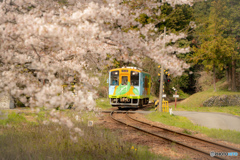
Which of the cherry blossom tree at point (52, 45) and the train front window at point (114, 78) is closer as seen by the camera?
the cherry blossom tree at point (52, 45)

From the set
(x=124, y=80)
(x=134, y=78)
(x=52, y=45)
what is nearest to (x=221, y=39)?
(x=134, y=78)

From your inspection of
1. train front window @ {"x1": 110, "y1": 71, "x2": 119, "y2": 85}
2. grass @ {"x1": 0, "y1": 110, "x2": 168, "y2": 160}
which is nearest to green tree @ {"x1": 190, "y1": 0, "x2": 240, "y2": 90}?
train front window @ {"x1": 110, "y1": 71, "x2": 119, "y2": 85}

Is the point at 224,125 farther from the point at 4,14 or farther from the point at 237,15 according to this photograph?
the point at 237,15

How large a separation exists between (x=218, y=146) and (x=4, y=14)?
25.6ft

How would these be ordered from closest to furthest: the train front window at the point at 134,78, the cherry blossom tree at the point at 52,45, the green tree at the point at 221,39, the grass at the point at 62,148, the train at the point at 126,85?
the cherry blossom tree at the point at 52,45, the grass at the point at 62,148, the train at the point at 126,85, the train front window at the point at 134,78, the green tree at the point at 221,39

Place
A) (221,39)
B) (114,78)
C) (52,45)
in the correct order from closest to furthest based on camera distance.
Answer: (52,45), (114,78), (221,39)

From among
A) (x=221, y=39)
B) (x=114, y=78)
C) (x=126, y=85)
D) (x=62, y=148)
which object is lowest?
(x=62, y=148)

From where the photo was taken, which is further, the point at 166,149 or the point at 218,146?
the point at 218,146

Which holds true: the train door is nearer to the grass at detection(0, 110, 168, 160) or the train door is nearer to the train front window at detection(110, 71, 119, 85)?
the train front window at detection(110, 71, 119, 85)

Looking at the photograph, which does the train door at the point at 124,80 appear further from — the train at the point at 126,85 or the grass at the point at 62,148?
the grass at the point at 62,148

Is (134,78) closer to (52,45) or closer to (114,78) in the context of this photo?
(114,78)

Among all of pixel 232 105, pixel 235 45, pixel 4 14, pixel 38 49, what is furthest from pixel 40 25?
pixel 235 45

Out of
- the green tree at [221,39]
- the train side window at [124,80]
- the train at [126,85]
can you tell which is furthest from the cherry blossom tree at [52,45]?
the green tree at [221,39]

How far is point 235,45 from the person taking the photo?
→ 31.9 metres
